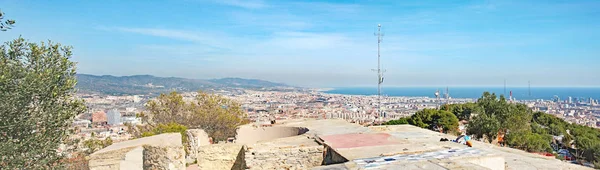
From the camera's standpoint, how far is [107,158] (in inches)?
395

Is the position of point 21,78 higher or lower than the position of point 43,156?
higher

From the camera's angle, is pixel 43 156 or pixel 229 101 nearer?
pixel 43 156

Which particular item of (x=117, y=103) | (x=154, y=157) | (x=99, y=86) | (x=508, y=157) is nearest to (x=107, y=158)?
(x=154, y=157)

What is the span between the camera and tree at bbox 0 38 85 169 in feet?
22.7

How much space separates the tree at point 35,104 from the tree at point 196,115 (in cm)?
1217

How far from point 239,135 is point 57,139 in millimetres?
7433

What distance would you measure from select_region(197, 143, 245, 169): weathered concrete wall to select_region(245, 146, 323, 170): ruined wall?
2.16 meters

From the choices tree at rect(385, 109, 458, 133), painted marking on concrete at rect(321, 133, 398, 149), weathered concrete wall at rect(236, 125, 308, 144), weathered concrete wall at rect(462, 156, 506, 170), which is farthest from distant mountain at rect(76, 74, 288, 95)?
weathered concrete wall at rect(462, 156, 506, 170)

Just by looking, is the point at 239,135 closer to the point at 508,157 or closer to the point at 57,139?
the point at 57,139

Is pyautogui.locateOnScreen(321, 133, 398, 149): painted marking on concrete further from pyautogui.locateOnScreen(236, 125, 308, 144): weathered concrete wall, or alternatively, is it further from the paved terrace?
pyautogui.locateOnScreen(236, 125, 308, 144): weathered concrete wall

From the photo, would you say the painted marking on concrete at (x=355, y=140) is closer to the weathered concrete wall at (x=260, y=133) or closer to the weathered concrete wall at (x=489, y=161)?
the weathered concrete wall at (x=489, y=161)

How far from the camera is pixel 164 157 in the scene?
948 centimetres

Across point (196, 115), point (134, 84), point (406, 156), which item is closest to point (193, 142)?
point (196, 115)

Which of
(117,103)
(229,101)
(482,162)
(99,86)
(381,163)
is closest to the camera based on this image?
(381,163)
